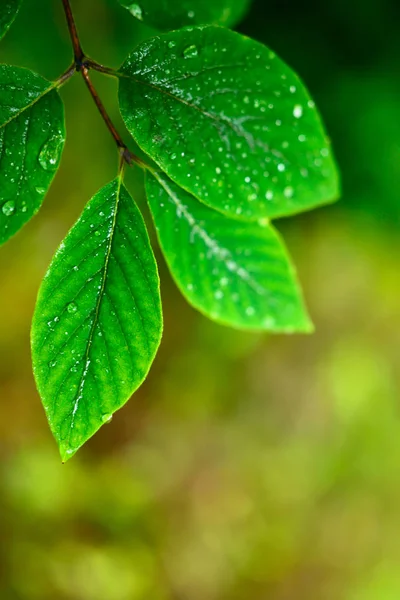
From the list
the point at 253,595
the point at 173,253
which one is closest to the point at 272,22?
the point at 173,253

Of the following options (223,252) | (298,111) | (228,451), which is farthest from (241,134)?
(228,451)

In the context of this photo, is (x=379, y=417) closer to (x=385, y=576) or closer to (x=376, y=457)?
(x=376, y=457)

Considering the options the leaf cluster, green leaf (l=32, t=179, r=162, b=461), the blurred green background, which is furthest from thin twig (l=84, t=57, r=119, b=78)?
the blurred green background

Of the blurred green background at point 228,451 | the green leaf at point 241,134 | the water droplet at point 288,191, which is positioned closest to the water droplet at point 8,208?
the green leaf at point 241,134

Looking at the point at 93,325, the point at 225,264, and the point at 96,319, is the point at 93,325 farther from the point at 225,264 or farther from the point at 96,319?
the point at 225,264

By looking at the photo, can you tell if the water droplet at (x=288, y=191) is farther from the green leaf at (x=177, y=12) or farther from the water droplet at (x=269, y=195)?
the green leaf at (x=177, y=12)

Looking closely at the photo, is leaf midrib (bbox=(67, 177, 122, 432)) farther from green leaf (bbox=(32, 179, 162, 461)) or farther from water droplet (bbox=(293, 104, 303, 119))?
water droplet (bbox=(293, 104, 303, 119))
